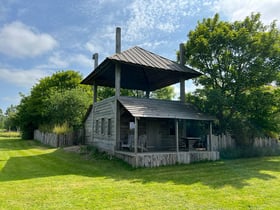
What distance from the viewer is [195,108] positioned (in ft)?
43.0

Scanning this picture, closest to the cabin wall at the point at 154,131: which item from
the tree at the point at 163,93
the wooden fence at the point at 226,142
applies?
the wooden fence at the point at 226,142

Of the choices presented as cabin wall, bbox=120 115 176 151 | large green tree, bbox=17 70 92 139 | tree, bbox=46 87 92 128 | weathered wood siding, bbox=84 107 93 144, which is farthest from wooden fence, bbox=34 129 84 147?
large green tree, bbox=17 70 92 139

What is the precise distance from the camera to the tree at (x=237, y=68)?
12703 mm

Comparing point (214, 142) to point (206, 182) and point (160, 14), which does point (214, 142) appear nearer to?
point (206, 182)

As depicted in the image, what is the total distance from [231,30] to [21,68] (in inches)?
875

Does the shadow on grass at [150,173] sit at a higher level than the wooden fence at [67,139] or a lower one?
lower

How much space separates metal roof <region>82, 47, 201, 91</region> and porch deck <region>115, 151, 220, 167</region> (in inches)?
183

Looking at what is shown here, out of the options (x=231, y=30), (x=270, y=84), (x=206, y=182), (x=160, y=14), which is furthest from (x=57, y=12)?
(x=270, y=84)

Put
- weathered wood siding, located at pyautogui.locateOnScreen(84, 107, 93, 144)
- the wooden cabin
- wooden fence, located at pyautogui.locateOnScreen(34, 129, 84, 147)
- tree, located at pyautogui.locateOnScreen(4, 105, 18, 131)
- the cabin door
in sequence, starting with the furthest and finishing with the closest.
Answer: tree, located at pyautogui.locateOnScreen(4, 105, 18, 131), wooden fence, located at pyautogui.locateOnScreen(34, 129, 84, 147), weathered wood siding, located at pyautogui.locateOnScreen(84, 107, 93, 144), the cabin door, the wooden cabin

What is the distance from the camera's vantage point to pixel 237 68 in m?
13.5

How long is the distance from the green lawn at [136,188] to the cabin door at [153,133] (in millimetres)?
3594

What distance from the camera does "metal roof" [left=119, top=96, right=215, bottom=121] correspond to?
10.1m

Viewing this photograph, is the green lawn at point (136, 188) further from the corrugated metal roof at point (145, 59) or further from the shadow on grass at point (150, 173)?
the corrugated metal roof at point (145, 59)

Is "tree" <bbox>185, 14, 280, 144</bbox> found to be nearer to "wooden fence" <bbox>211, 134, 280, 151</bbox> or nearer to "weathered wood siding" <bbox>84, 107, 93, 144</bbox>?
"wooden fence" <bbox>211, 134, 280, 151</bbox>
